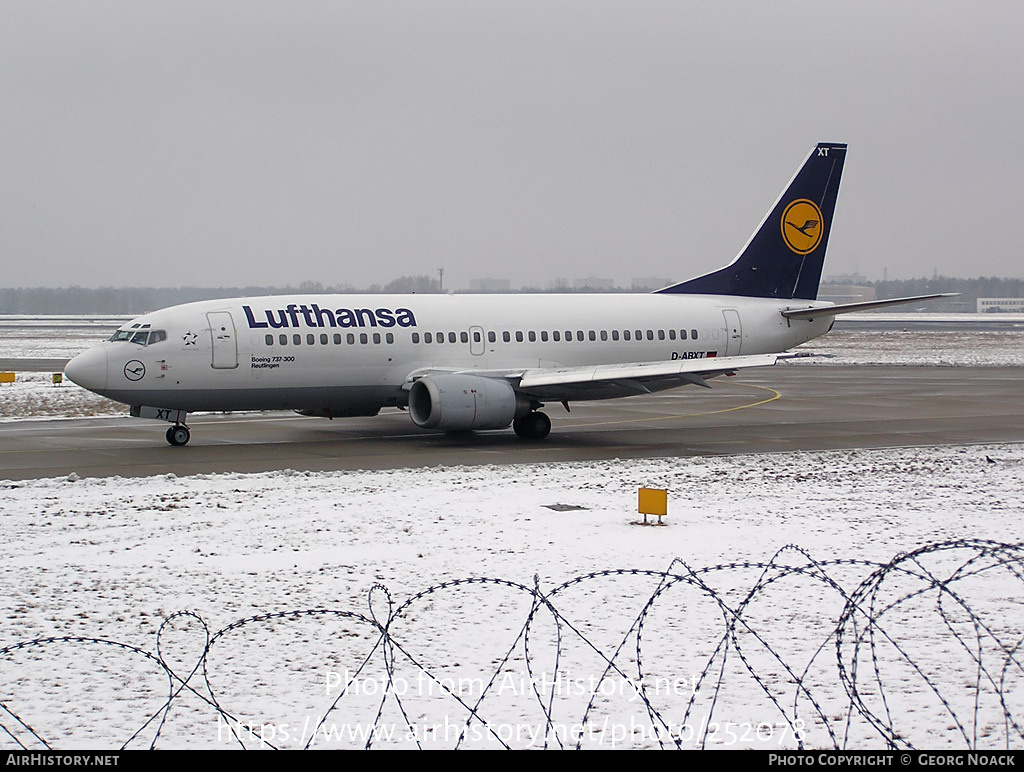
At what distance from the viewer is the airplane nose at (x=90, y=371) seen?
91.3 ft

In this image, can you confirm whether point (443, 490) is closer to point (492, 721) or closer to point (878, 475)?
point (878, 475)

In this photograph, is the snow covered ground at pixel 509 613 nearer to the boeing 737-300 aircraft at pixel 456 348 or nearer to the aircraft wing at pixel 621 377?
the boeing 737-300 aircraft at pixel 456 348

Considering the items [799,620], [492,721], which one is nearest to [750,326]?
[799,620]

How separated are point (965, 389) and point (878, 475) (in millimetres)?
26242

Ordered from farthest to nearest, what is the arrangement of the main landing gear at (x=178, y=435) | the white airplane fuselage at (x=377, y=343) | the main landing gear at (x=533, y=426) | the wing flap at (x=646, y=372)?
the main landing gear at (x=533, y=426)
the wing flap at (x=646, y=372)
the main landing gear at (x=178, y=435)
the white airplane fuselage at (x=377, y=343)

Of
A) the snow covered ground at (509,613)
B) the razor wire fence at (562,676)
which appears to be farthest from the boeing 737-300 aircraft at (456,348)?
the razor wire fence at (562,676)

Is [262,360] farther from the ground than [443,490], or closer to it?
farther from the ground

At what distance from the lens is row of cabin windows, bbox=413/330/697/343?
31969 millimetres

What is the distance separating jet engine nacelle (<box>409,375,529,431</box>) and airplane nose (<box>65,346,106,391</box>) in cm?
768

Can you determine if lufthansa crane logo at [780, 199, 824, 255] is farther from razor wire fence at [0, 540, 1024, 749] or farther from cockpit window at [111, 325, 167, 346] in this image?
razor wire fence at [0, 540, 1024, 749]

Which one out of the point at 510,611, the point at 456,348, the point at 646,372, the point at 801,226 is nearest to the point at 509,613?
the point at 510,611

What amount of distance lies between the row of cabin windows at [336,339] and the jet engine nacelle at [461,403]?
1.79 m

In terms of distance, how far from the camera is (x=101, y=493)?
2138cm
